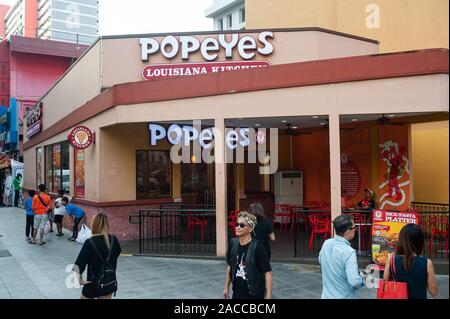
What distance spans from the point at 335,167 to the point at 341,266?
5.17 metres

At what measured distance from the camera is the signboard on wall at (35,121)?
23.4 metres

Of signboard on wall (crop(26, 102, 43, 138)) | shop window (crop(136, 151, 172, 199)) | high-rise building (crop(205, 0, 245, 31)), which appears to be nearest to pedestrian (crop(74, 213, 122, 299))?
shop window (crop(136, 151, 172, 199))

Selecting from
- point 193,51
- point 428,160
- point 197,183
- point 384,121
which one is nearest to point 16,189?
point 197,183

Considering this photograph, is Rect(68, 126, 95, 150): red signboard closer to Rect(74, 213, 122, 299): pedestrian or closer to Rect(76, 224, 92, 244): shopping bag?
Rect(76, 224, 92, 244): shopping bag

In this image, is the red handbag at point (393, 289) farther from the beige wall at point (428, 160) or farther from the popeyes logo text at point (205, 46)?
the popeyes logo text at point (205, 46)

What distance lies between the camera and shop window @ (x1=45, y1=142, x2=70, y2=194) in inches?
706

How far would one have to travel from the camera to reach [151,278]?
8492mm

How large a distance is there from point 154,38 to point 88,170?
4907 mm

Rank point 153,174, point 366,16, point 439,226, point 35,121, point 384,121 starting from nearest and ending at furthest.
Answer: point 439,226, point 384,121, point 153,174, point 366,16, point 35,121

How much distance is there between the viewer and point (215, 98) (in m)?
10.4

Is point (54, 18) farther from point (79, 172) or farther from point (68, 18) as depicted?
point (79, 172)
